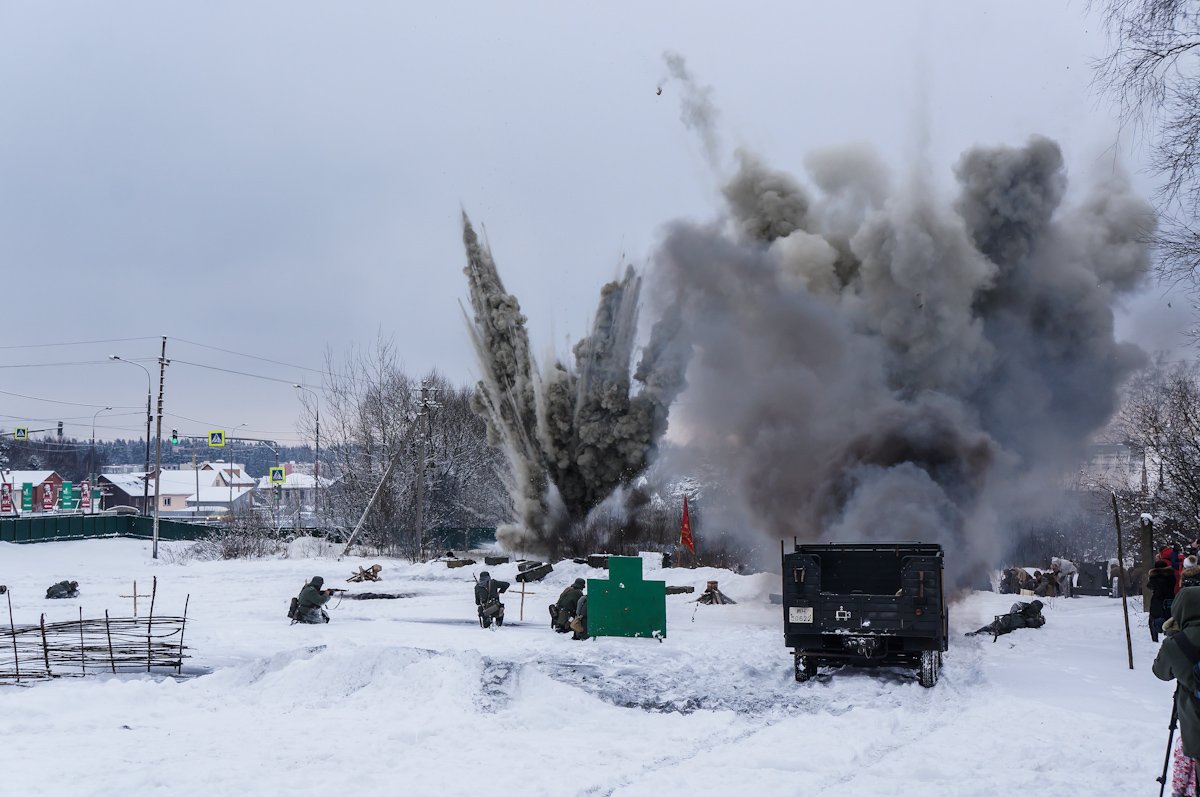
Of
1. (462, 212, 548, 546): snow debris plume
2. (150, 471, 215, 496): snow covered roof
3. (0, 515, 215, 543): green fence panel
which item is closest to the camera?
(462, 212, 548, 546): snow debris plume

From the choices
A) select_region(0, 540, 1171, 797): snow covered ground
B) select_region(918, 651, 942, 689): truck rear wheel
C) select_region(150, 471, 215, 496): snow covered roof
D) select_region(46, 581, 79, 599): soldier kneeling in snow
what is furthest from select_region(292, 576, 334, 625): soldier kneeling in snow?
select_region(150, 471, 215, 496): snow covered roof

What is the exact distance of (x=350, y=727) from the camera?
36.5 feet

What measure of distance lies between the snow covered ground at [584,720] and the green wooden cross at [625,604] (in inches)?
18.1

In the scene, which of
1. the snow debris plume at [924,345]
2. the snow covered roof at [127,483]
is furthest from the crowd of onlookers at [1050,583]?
the snow covered roof at [127,483]

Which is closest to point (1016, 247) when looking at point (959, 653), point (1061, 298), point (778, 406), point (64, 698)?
point (1061, 298)

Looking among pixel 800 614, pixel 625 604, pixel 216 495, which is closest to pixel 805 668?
pixel 800 614

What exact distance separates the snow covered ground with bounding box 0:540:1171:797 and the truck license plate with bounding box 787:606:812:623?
888 mm

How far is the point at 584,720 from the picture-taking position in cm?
1189

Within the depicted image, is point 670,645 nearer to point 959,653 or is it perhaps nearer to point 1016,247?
point 959,653

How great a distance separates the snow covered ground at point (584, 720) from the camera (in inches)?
350

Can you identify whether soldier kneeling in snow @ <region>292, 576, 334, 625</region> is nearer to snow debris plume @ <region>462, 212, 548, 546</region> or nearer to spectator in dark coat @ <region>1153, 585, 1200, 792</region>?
spectator in dark coat @ <region>1153, 585, 1200, 792</region>

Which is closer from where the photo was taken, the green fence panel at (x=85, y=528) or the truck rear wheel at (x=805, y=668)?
the truck rear wheel at (x=805, y=668)

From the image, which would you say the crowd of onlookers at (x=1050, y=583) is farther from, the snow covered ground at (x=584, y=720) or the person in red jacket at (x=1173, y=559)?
the snow covered ground at (x=584, y=720)

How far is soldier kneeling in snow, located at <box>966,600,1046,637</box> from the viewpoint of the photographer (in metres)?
18.9
